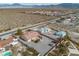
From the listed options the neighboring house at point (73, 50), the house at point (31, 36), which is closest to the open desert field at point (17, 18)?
the house at point (31, 36)

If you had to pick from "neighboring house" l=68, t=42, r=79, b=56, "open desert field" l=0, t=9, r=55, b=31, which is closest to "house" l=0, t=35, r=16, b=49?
"open desert field" l=0, t=9, r=55, b=31

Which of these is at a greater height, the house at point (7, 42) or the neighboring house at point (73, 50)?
the house at point (7, 42)

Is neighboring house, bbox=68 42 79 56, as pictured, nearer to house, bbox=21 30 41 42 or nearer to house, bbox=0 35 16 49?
house, bbox=21 30 41 42

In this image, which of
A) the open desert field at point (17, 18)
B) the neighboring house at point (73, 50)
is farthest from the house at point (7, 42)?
the neighboring house at point (73, 50)

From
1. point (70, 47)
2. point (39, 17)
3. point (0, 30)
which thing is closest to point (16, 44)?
point (0, 30)

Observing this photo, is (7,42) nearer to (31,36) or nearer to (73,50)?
(31,36)

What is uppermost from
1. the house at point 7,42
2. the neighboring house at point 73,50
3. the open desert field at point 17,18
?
the open desert field at point 17,18

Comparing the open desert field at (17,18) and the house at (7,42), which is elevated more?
the open desert field at (17,18)

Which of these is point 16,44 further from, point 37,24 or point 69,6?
point 69,6

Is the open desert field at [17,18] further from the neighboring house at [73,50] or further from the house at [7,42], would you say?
the neighboring house at [73,50]
